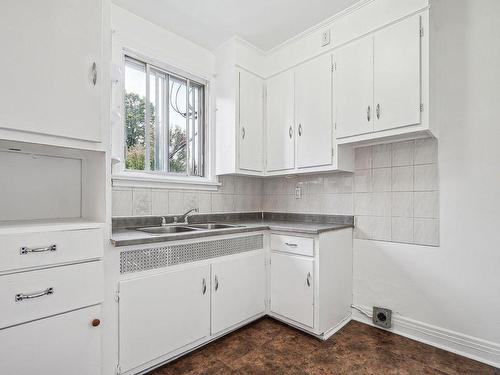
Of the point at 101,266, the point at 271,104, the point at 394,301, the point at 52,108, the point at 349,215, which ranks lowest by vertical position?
the point at 394,301

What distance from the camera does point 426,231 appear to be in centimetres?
211

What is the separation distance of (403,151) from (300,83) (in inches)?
43.1

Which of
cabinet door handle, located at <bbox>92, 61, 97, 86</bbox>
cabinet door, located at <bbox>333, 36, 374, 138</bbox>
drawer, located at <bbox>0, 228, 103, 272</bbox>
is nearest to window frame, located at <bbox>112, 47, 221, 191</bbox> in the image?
cabinet door handle, located at <bbox>92, 61, 97, 86</bbox>

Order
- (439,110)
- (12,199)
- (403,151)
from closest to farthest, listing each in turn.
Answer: (12,199), (439,110), (403,151)

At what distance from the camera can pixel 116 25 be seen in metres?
2.17

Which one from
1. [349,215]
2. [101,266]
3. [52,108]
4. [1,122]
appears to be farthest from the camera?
[349,215]

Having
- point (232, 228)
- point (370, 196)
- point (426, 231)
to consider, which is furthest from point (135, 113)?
point (426, 231)

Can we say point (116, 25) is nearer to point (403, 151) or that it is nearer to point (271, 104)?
point (271, 104)

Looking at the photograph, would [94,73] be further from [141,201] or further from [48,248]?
[141,201]

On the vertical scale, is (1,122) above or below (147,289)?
above

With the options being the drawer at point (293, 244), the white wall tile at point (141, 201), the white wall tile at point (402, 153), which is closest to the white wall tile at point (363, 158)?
the white wall tile at point (402, 153)

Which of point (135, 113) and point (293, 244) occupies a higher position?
point (135, 113)

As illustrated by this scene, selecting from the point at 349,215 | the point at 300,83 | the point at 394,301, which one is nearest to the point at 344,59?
the point at 300,83

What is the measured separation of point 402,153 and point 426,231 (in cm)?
65
